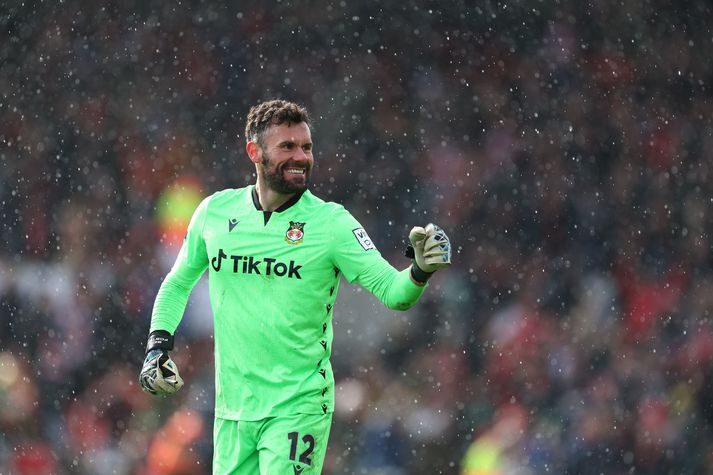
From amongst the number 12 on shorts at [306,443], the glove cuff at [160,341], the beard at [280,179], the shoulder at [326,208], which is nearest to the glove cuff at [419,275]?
the shoulder at [326,208]

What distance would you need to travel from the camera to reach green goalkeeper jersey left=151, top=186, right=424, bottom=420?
182 inches

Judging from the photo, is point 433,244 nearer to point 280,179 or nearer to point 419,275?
point 419,275

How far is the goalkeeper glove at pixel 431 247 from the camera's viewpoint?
4.10m

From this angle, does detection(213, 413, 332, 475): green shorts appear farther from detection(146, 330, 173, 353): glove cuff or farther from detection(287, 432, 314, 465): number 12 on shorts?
detection(146, 330, 173, 353): glove cuff

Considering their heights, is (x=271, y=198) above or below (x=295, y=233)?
above

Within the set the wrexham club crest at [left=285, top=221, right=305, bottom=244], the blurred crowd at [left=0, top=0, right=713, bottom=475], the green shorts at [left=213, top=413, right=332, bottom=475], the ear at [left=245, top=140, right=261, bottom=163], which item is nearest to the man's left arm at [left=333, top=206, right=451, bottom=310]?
the wrexham club crest at [left=285, top=221, right=305, bottom=244]

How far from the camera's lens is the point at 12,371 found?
6863 millimetres

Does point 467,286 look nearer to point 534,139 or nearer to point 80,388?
point 534,139

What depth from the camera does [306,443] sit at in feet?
15.1

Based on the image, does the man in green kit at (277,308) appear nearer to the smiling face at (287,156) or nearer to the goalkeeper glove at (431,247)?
the smiling face at (287,156)

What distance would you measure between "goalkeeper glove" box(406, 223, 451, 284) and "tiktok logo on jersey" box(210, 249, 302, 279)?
0.63 m

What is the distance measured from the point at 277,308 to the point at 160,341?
504 millimetres

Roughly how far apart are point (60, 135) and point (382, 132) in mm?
1730

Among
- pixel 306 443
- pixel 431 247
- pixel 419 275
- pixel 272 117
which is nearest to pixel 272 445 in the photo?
pixel 306 443
